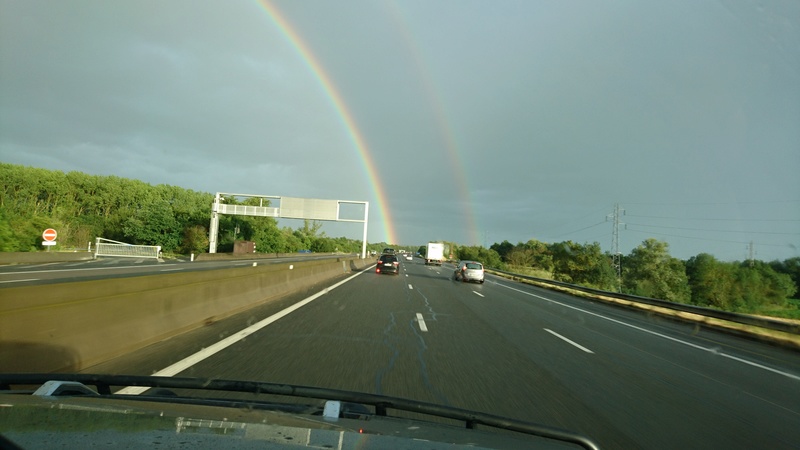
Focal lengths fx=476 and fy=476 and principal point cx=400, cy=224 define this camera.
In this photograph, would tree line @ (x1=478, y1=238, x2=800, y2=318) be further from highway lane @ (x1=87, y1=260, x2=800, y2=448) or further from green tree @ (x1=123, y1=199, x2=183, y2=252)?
green tree @ (x1=123, y1=199, x2=183, y2=252)

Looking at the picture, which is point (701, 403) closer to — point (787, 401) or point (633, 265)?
point (787, 401)

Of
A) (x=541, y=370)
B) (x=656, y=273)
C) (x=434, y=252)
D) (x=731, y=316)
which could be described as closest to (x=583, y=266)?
(x=656, y=273)

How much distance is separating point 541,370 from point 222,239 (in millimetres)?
81893

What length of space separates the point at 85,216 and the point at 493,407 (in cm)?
9021

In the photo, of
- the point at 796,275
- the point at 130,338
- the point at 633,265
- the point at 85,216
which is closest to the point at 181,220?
the point at 85,216

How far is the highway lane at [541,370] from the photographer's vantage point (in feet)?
16.7

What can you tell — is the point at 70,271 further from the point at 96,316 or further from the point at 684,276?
the point at 684,276

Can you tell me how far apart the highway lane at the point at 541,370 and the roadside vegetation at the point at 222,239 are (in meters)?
45.1

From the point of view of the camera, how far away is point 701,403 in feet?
20.1

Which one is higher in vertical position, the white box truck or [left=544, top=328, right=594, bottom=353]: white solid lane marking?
the white box truck

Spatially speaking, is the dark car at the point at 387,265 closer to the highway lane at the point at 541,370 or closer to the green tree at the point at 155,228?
the highway lane at the point at 541,370

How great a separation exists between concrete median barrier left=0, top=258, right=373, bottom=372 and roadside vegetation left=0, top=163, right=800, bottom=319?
4552 centimetres

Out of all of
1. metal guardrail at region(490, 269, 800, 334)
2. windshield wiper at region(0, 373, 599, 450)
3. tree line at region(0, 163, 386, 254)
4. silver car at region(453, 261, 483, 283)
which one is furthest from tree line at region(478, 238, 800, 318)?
windshield wiper at region(0, 373, 599, 450)

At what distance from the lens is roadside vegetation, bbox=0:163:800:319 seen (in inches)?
2323
